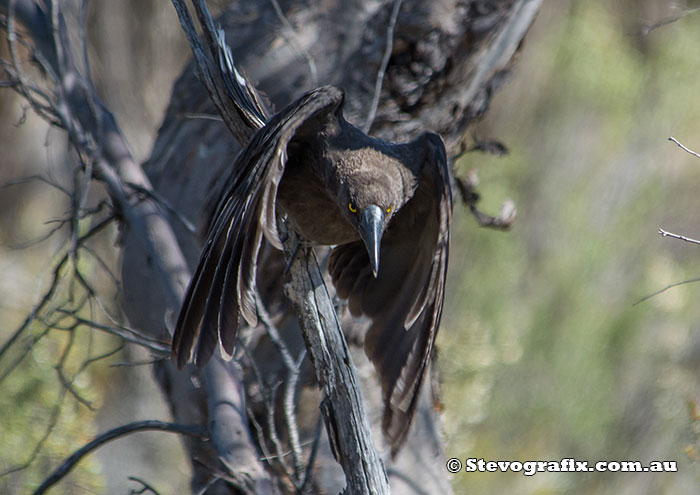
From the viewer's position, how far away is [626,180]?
15.7 feet

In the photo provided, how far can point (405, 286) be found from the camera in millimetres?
1947

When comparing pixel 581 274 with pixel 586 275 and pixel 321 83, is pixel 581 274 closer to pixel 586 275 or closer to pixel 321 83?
pixel 586 275

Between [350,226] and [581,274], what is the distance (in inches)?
116

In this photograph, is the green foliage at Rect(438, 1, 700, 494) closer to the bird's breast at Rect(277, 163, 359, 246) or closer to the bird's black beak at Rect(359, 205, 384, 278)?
the bird's breast at Rect(277, 163, 359, 246)

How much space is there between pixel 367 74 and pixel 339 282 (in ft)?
2.75

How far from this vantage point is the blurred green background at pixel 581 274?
4.15 meters

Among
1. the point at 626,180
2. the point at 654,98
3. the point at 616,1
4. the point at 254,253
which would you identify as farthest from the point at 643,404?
the point at 254,253

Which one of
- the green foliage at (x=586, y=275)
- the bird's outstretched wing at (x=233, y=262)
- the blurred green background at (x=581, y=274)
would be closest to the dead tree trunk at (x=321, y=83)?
the bird's outstretched wing at (x=233, y=262)

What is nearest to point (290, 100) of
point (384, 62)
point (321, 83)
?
point (321, 83)

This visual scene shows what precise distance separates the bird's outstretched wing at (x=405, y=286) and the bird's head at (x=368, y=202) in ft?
0.40

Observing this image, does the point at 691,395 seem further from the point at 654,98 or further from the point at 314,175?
the point at 314,175

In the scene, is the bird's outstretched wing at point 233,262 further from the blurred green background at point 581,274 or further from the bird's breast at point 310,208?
Result: the blurred green background at point 581,274

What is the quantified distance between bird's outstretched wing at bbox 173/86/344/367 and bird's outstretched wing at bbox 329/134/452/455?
0.45 meters

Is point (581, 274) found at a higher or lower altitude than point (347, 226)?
lower
